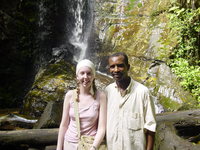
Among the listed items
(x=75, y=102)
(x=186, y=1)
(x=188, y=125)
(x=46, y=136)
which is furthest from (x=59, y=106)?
(x=186, y=1)

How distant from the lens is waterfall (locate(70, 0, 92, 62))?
11241 millimetres

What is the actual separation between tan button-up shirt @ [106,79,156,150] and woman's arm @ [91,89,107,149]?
0.24 feet

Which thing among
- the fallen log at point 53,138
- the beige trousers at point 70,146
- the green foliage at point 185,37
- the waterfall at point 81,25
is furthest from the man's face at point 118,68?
the waterfall at point 81,25

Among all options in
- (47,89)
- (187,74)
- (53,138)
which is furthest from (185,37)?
(53,138)

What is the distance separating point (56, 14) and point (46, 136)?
1012cm

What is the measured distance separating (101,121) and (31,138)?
5.40ft

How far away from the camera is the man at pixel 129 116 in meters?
1.90

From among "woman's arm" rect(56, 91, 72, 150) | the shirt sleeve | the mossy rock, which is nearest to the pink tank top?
"woman's arm" rect(56, 91, 72, 150)

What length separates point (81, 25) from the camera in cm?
1194

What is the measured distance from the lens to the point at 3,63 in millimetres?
10727

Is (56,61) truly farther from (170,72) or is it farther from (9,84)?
(170,72)

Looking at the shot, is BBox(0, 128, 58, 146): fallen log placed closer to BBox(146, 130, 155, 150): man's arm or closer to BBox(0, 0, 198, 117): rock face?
BBox(146, 130, 155, 150): man's arm

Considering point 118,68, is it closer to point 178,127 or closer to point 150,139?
point 150,139

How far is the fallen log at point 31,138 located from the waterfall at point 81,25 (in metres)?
8.12
